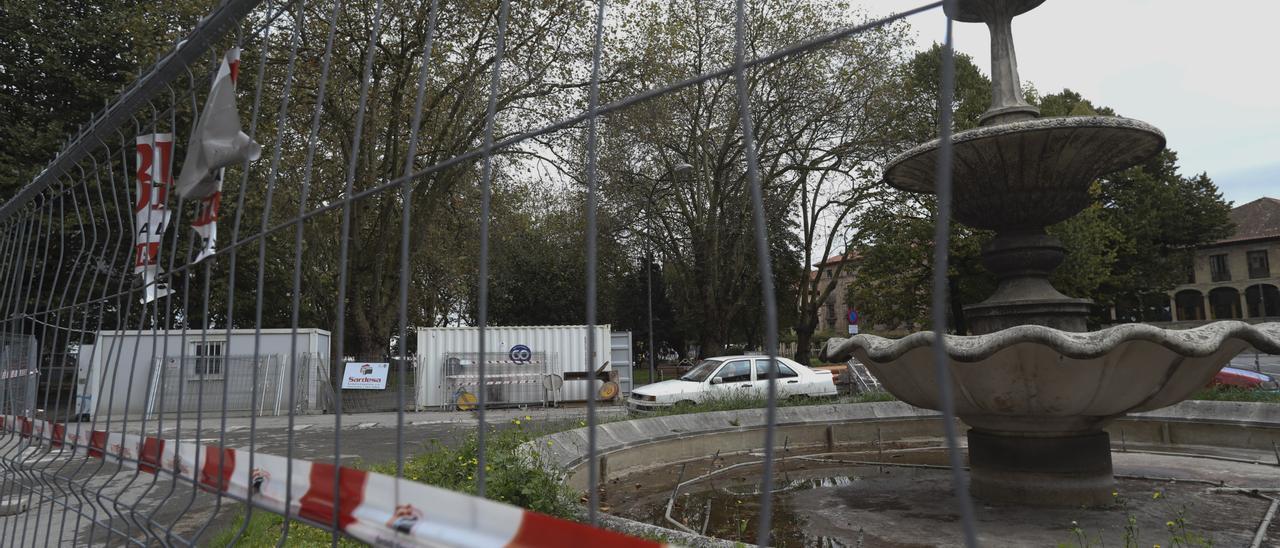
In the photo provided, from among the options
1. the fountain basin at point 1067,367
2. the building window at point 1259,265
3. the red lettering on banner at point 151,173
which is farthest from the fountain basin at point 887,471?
the building window at point 1259,265

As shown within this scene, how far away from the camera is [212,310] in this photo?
20.9m

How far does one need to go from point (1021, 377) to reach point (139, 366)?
1890cm

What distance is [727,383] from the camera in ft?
46.2

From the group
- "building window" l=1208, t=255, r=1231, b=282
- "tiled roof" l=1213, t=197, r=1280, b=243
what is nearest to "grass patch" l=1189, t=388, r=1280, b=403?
"tiled roof" l=1213, t=197, r=1280, b=243

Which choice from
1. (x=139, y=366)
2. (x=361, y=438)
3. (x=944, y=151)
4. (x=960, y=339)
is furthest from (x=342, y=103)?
(x=944, y=151)

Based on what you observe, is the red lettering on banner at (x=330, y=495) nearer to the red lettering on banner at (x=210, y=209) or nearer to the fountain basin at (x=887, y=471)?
the red lettering on banner at (x=210, y=209)

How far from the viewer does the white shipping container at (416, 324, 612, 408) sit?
63.6 feet

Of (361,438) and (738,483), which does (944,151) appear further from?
(361,438)

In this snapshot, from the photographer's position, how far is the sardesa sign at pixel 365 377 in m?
19.1

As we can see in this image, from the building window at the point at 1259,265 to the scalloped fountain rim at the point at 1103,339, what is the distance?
187 ft

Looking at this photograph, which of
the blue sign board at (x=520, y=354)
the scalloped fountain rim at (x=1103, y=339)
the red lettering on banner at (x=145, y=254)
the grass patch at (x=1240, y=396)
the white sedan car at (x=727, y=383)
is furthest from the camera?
the blue sign board at (x=520, y=354)

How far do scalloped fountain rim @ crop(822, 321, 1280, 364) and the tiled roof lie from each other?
5558 centimetres

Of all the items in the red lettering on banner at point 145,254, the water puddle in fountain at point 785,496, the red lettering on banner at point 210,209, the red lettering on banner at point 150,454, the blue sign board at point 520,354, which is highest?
the red lettering on banner at point 210,209

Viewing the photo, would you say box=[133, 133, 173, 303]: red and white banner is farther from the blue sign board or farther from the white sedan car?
the blue sign board
